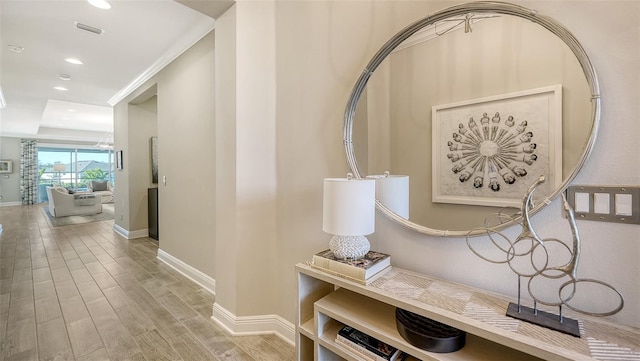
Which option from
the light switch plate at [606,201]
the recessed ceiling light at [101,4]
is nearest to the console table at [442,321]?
the light switch plate at [606,201]

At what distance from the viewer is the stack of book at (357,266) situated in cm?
114

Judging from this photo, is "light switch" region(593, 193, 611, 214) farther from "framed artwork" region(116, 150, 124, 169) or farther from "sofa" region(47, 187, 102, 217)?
"sofa" region(47, 187, 102, 217)

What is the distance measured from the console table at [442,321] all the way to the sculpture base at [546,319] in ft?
0.06

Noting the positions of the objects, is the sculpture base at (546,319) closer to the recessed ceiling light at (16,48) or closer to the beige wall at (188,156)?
the beige wall at (188,156)

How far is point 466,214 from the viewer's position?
113 cm

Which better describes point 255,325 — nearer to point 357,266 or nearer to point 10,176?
point 357,266

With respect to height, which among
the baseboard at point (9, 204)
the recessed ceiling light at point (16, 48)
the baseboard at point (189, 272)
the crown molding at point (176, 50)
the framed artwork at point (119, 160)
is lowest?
the baseboard at point (189, 272)

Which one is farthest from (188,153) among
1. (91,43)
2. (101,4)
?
(91,43)

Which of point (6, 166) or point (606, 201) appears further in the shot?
point (6, 166)

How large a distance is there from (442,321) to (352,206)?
51 centimetres

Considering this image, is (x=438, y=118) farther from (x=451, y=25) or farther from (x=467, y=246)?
(x=467, y=246)

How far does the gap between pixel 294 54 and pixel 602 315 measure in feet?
6.26

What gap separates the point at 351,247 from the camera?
1.23 meters

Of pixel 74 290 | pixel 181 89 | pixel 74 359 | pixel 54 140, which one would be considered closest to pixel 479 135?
pixel 74 359
